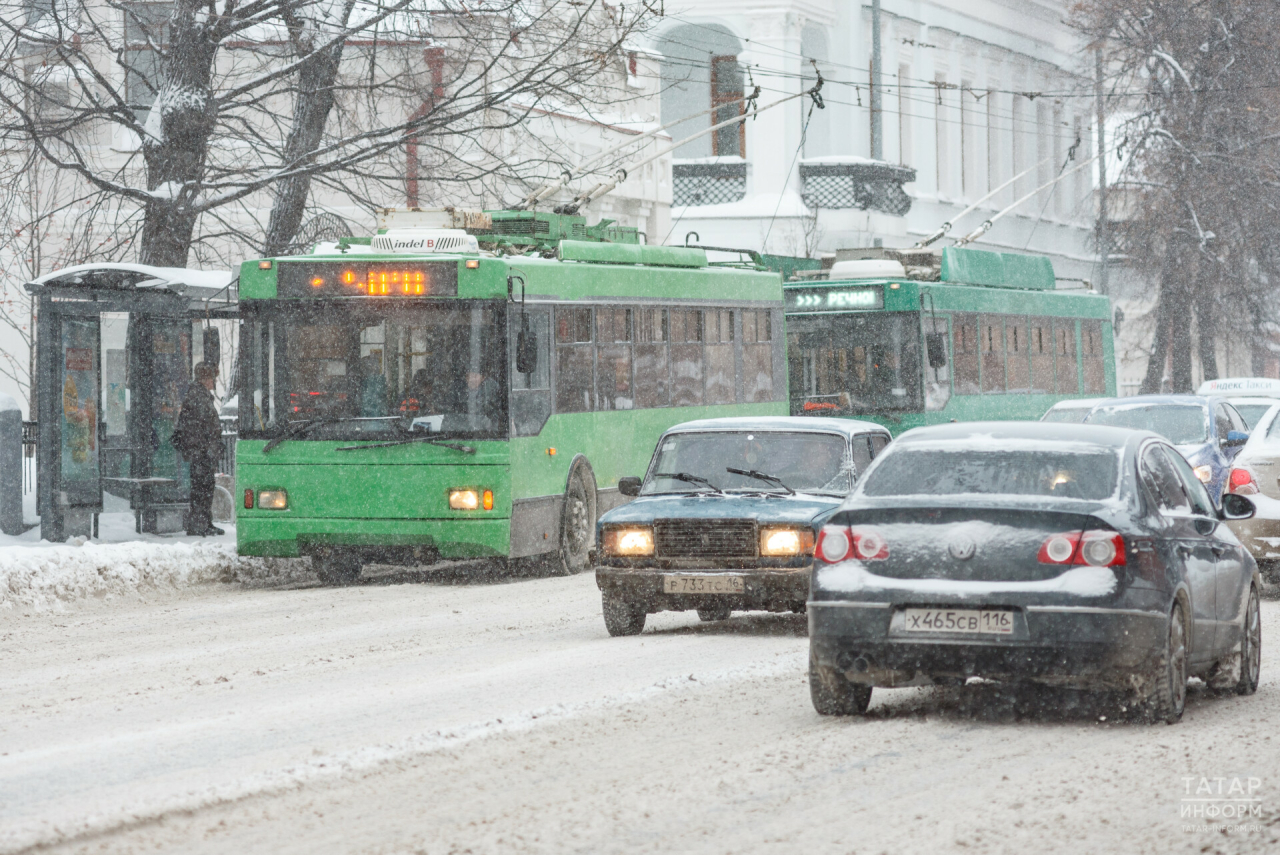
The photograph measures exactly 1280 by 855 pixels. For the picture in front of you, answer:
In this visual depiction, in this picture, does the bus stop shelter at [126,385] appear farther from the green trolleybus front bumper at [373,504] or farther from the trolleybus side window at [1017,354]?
the trolleybus side window at [1017,354]

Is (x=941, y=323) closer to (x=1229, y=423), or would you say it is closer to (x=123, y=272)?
(x=1229, y=423)

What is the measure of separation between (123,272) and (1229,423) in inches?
421

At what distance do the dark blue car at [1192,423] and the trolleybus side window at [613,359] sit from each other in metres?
4.40

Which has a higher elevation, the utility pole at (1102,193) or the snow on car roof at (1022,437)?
the utility pole at (1102,193)

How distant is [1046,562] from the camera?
9.85 metres

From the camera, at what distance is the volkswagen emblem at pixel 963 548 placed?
9.90 m

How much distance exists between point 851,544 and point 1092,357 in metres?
25.3

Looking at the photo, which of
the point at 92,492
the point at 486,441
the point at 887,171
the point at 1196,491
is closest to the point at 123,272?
the point at 92,492

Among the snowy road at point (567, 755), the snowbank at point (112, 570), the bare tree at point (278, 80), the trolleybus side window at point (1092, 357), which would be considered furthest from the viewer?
the trolleybus side window at point (1092, 357)

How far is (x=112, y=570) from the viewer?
18.3 meters

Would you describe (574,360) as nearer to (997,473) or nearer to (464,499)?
(464,499)

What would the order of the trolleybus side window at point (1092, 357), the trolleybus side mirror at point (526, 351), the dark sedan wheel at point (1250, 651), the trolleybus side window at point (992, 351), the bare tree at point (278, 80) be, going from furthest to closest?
the trolleybus side window at point (1092, 357)
the trolleybus side window at point (992, 351)
the bare tree at point (278, 80)
the trolleybus side mirror at point (526, 351)
the dark sedan wheel at point (1250, 651)

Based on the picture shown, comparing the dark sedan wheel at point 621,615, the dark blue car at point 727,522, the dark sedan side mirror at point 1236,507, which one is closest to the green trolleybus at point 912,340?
the dark blue car at point 727,522

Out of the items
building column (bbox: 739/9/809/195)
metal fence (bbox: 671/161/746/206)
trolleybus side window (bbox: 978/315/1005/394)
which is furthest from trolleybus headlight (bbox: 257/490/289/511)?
metal fence (bbox: 671/161/746/206)
